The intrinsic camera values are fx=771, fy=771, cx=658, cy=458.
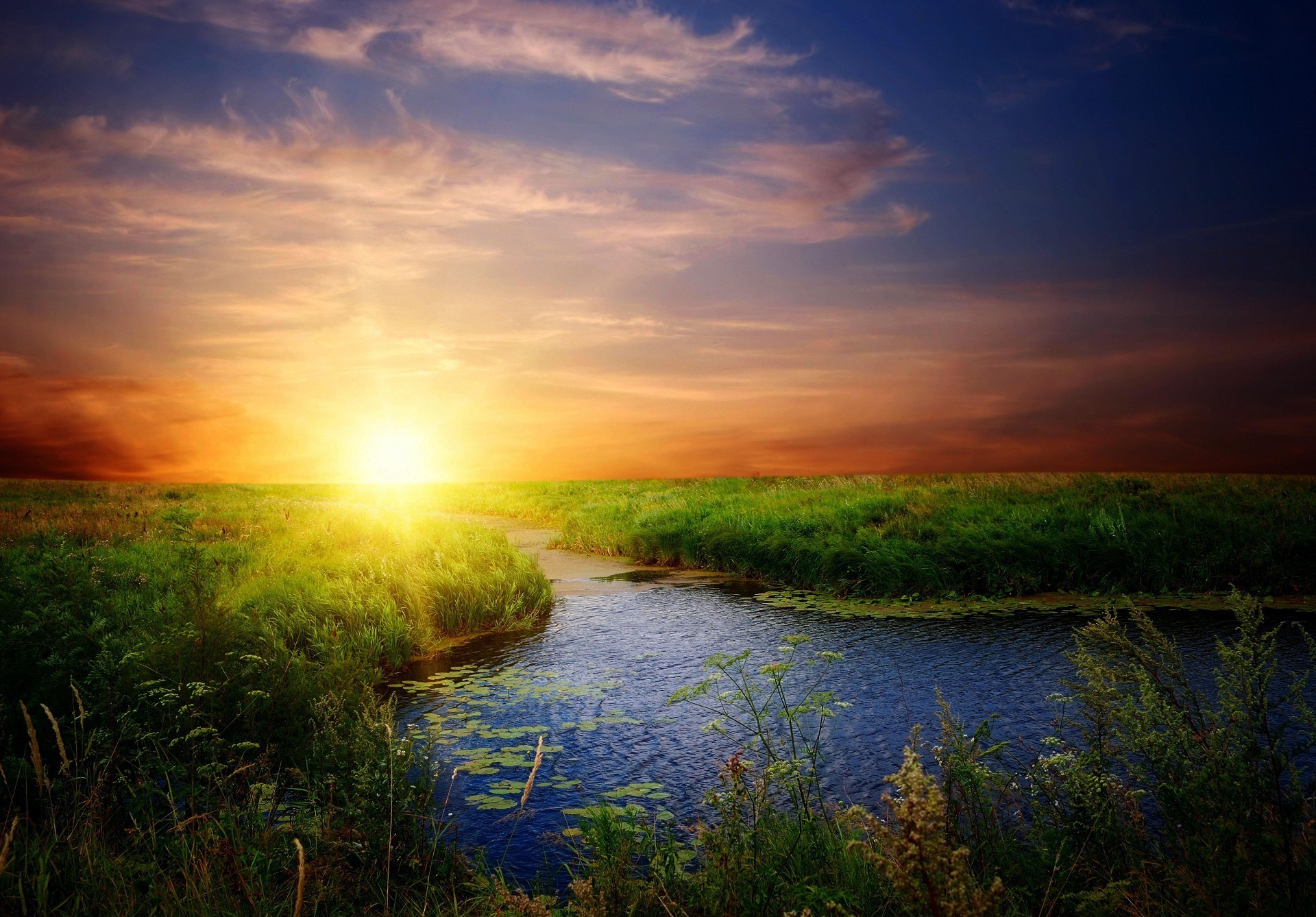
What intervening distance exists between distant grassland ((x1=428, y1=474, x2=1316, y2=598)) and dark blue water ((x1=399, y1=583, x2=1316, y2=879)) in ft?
6.68

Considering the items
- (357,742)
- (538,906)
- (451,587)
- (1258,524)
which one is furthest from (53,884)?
(1258,524)

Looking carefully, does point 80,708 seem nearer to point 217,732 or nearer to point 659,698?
point 217,732

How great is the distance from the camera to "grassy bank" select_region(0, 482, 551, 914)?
12.0 ft

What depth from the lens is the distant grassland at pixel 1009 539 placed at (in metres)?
13.5

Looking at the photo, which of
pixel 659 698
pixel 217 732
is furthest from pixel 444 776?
pixel 659 698

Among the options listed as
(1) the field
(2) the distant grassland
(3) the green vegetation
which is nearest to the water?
(1) the field

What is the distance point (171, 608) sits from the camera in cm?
746

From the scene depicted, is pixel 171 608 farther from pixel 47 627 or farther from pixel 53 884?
pixel 53 884

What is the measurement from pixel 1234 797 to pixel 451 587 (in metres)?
10.2

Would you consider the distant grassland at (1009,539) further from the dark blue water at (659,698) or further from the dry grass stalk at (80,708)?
the dry grass stalk at (80,708)

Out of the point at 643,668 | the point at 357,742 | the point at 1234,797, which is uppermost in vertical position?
the point at 1234,797

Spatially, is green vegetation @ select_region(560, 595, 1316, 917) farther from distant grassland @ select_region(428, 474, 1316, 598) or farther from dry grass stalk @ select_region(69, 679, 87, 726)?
distant grassland @ select_region(428, 474, 1316, 598)

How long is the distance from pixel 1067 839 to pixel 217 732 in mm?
5088

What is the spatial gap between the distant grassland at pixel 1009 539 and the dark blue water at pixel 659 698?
6.68 ft
